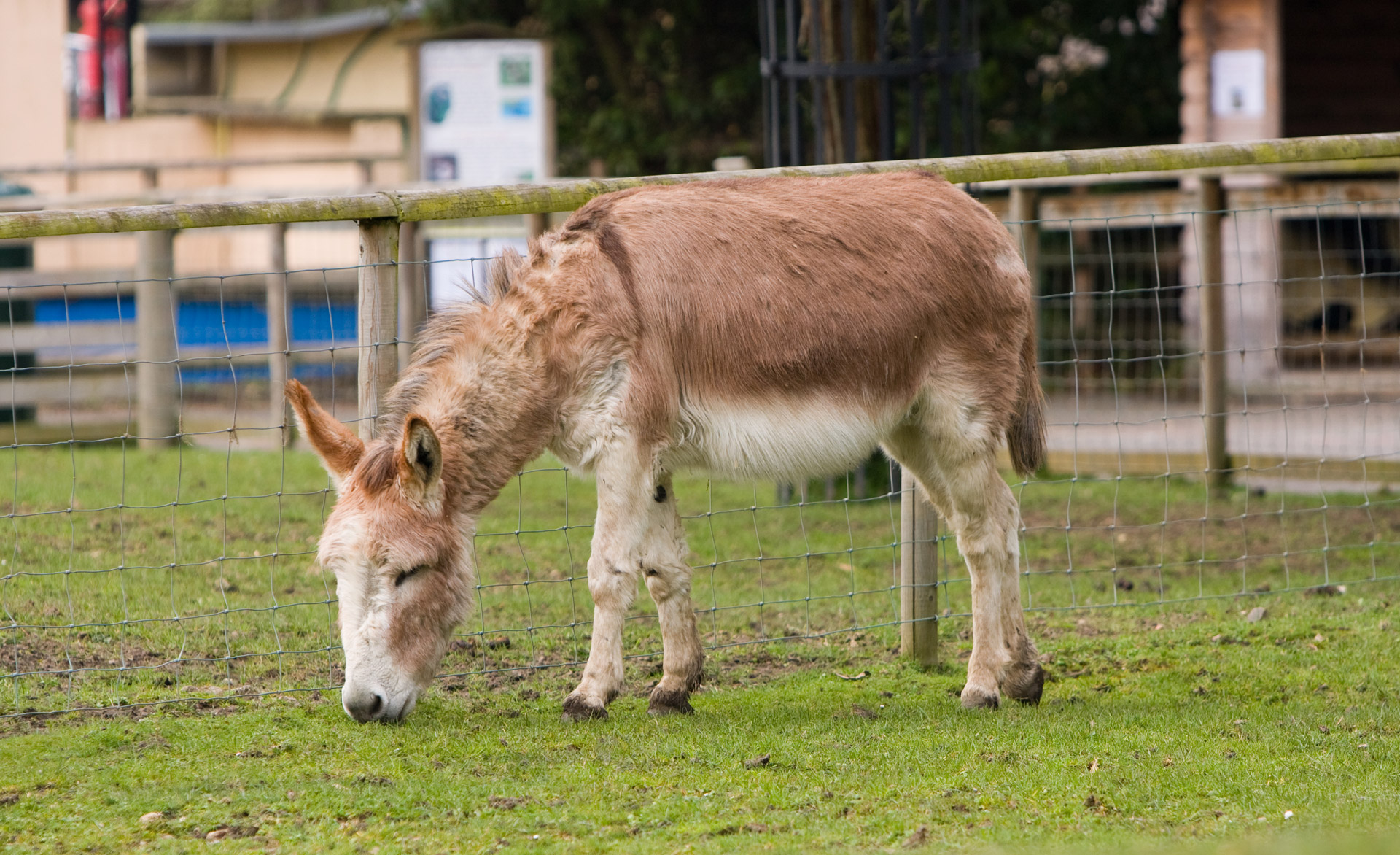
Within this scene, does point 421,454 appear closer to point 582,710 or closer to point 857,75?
point 582,710

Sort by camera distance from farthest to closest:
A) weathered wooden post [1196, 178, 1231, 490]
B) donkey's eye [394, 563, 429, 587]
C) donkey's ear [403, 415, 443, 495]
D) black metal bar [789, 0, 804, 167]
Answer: weathered wooden post [1196, 178, 1231, 490], black metal bar [789, 0, 804, 167], donkey's eye [394, 563, 429, 587], donkey's ear [403, 415, 443, 495]

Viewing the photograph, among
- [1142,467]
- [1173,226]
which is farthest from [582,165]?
[1142,467]

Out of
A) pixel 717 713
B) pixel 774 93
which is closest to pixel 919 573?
pixel 717 713

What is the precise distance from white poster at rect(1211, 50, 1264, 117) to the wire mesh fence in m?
1.13

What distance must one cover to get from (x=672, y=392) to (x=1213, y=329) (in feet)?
17.9

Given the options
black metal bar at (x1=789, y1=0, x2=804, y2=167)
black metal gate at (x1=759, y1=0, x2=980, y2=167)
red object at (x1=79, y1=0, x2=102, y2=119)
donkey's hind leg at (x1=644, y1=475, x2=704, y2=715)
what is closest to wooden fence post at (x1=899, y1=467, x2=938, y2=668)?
donkey's hind leg at (x1=644, y1=475, x2=704, y2=715)

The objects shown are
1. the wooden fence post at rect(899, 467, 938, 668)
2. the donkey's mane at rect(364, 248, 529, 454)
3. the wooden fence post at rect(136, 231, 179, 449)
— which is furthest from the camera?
the wooden fence post at rect(136, 231, 179, 449)

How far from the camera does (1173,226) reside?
42.0 ft

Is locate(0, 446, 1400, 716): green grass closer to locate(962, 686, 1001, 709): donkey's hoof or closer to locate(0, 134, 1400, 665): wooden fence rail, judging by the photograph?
locate(0, 134, 1400, 665): wooden fence rail

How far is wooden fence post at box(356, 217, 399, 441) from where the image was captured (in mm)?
4613

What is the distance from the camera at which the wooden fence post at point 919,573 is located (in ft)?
17.1

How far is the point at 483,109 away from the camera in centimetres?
1154

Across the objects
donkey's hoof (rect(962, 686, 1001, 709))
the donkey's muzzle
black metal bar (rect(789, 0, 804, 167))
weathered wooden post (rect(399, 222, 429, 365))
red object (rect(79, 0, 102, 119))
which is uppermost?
red object (rect(79, 0, 102, 119))

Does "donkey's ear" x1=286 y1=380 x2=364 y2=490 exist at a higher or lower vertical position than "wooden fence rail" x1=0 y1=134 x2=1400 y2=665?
lower
